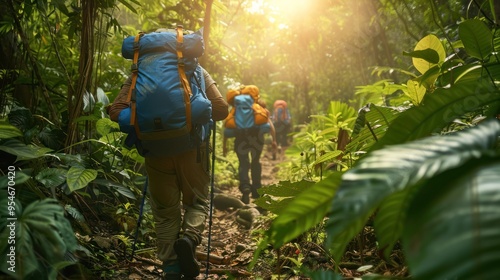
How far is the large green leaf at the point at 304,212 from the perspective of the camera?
3.96 feet

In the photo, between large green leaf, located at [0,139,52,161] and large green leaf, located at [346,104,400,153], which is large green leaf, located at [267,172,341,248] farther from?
large green leaf, located at [0,139,52,161]

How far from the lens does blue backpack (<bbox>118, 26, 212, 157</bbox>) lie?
2947 mm

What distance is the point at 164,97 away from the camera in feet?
9.66

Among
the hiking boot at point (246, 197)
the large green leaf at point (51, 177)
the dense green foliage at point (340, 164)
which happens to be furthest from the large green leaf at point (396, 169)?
the hiking boot at point (246, 197)

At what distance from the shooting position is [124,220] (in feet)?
13.1

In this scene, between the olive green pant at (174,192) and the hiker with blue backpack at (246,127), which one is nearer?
the olive green pant at (174,192)

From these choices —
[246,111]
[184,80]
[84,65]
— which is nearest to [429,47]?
[184,80]

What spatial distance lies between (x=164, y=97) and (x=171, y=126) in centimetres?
20

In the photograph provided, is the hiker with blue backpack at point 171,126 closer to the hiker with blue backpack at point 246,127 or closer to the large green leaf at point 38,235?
the large green leaf at point 38,235

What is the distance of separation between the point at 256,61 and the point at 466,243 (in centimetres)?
1607

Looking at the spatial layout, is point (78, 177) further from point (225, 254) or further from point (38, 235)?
point (225, 254)

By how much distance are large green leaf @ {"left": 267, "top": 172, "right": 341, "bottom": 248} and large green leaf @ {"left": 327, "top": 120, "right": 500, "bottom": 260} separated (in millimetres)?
223

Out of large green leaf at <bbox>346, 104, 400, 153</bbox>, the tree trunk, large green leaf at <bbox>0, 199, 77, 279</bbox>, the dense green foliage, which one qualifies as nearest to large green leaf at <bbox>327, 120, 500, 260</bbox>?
the dense green foliage

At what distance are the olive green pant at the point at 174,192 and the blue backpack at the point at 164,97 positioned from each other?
213 millimetres
